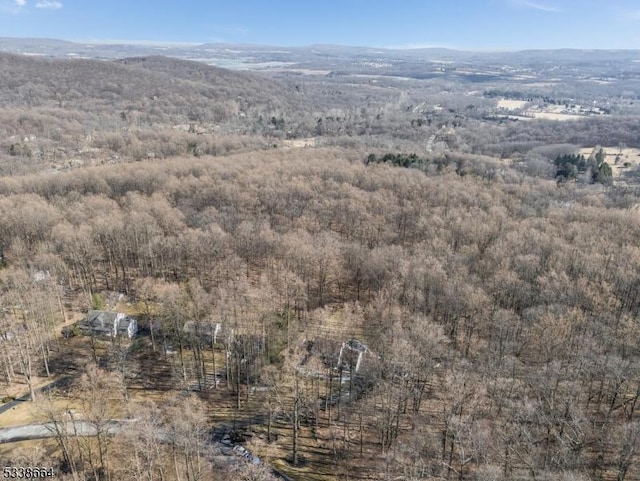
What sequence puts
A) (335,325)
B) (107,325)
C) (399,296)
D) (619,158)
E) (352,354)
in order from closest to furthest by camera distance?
(352,354) → (107,325) → (399,296) → (335,325) → (619,158)

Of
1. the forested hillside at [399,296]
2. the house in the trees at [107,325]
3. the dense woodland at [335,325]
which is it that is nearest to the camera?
the dense woodland at [335,325]

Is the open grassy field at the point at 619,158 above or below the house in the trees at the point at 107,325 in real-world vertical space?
above

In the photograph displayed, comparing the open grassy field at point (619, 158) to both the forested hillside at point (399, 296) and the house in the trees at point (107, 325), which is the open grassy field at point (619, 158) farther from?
the house in the trees at point (107, 325)

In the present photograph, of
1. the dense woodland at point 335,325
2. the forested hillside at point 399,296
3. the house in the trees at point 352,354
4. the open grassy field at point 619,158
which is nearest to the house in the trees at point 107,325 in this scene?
the dense woodland at point 335,325

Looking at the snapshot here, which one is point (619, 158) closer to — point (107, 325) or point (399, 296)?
point (399, 296)

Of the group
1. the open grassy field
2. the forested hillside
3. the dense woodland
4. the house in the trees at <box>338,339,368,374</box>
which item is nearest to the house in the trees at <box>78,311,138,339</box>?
the dense woodland

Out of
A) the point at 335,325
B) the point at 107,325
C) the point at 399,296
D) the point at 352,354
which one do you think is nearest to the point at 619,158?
the point at 399,296
